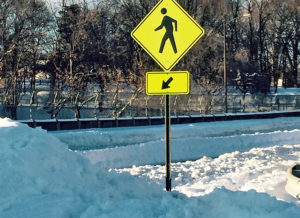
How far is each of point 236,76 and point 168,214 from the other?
4511cm

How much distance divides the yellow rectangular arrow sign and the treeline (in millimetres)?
16340

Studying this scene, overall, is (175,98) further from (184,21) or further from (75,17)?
(184,21)

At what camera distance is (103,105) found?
79.3 feet

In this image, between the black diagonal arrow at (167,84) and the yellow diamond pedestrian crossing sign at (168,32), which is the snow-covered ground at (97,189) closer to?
the black diagonal arrow at (167,84)

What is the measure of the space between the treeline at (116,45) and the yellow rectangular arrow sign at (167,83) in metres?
16.3

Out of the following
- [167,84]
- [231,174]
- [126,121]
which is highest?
[167,84]

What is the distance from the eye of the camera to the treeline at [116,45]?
31.6m

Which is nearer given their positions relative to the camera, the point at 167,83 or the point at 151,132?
the point at 167,83

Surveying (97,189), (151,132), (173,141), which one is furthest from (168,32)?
(151,132)

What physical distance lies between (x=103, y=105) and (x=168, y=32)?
17979 mm

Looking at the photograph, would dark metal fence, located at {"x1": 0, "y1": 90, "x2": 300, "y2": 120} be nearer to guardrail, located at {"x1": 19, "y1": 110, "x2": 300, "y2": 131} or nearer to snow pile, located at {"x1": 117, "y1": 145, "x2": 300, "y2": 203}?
guardrail, located at {"x1": 19, "y1": 110, "x2": 300, "y2": 131}

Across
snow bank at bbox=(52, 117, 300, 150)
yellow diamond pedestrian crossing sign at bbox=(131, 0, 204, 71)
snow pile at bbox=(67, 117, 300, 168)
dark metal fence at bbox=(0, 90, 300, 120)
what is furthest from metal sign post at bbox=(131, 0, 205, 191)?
dark metal fence at bbox=(0, 90, 300, 120)

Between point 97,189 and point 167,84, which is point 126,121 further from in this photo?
point 97,189

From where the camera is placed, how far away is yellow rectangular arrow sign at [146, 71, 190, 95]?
6348mm
